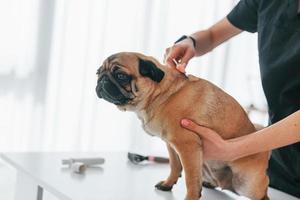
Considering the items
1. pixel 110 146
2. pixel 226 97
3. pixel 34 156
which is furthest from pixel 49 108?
pixel 226 97

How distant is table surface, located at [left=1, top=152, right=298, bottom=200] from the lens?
0.93 metres

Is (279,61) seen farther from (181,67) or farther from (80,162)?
(80,162)

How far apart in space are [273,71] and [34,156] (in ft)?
→ 2.22

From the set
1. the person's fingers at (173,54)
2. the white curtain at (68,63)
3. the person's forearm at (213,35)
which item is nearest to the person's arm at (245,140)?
the person's fingers at (173,54)

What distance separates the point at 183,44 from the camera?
1.16 m

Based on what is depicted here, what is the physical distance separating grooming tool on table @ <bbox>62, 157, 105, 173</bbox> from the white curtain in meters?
0.74

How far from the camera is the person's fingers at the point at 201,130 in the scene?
2.86ft

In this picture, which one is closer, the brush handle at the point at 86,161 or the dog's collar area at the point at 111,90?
the dog's collar area at the point at 111,90

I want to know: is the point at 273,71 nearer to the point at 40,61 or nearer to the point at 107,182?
the point at 107,182

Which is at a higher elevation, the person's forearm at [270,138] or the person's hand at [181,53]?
the person's hand at [181,53]

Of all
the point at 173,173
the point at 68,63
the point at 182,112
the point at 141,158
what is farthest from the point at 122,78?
the point at 68,63

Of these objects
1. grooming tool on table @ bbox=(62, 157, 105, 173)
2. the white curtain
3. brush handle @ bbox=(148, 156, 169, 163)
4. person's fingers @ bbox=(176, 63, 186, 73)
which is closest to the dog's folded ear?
person's fingers @ bbox=(176, 63, 186, 73)

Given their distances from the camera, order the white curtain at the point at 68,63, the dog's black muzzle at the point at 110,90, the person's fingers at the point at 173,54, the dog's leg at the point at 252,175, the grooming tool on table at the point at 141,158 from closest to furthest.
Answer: the dog's black muzzle at the point at 110,90 < the dog's leg at the point at 252,175 < the person's fingers at the point at 173,54 < the grooming tool on table at the point at 141,158 < the white curtain at the point at 68,63

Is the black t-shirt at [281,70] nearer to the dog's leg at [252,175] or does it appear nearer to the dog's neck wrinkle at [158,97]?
the dog's leg at [252,175]
